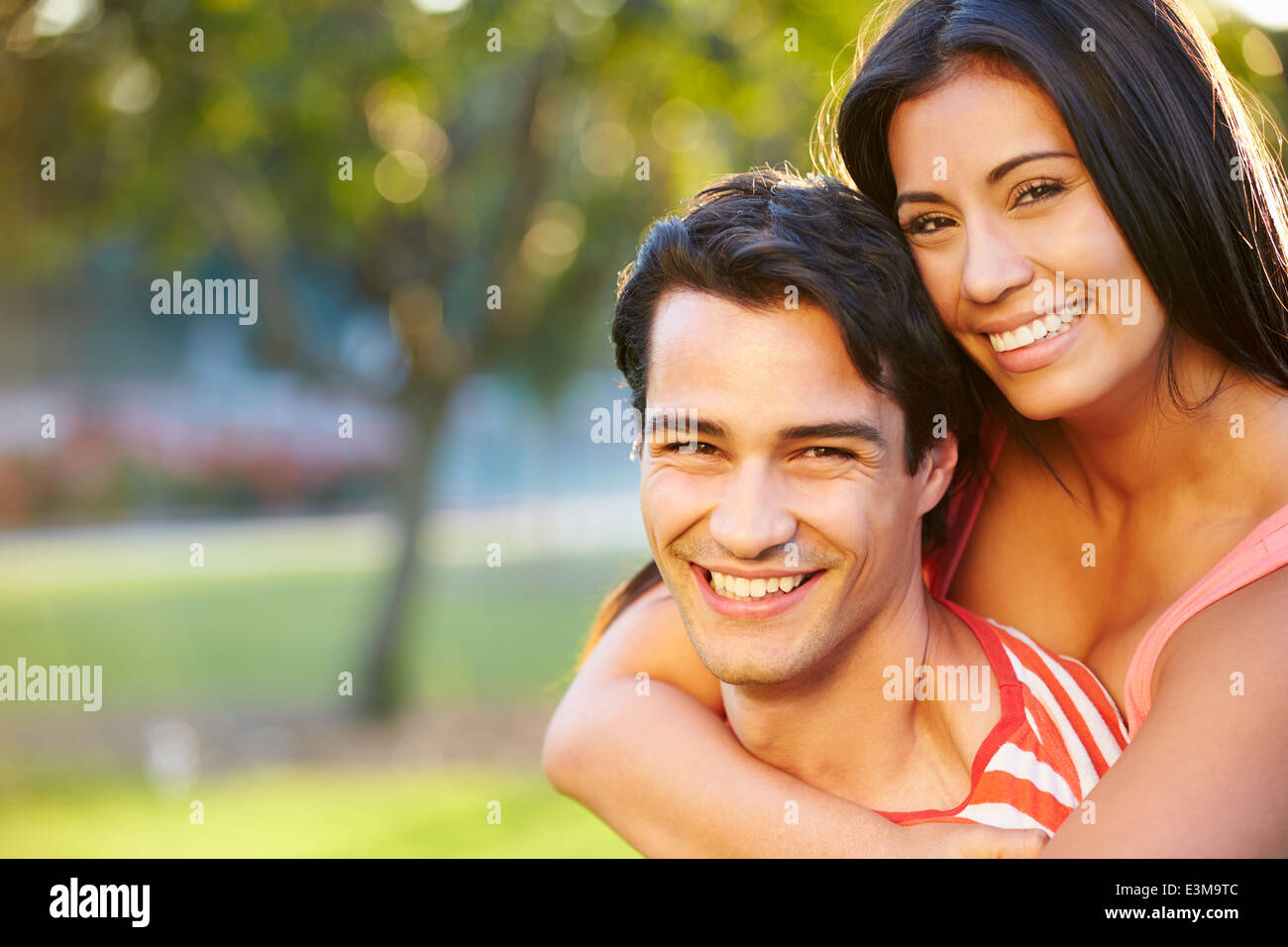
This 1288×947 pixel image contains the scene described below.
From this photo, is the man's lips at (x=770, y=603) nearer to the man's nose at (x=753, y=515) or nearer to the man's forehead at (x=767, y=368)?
the man's nose at (x=753, y=515)

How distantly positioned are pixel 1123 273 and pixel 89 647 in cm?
1640

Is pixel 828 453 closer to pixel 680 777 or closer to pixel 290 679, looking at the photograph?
pixel 680 777

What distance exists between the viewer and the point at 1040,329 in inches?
106

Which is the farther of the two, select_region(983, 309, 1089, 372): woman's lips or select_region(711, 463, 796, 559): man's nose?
select_region(983, 309, 1089, 372): woman's lips

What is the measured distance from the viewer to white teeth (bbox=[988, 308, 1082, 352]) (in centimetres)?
269

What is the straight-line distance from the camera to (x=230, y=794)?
10094mm

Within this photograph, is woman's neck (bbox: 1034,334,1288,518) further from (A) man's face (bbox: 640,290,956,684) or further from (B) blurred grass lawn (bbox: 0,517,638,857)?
(B) blurred grass lawn (bbox: 0,517,638,857)

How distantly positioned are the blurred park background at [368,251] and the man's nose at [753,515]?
1.70 meters

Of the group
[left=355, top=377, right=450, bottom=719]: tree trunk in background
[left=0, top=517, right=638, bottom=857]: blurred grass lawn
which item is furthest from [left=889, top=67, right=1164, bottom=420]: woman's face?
[left=355, top=377, right=450, bottom=719]: tree trunk in background

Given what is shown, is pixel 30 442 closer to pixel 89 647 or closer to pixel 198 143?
pixel 89 647

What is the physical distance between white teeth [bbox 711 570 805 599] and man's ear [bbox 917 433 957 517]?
0.40 meters

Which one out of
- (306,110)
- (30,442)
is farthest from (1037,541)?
(30,442)

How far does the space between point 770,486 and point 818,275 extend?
1.47 feet

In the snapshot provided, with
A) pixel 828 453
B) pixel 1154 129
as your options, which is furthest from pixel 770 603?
pixel 1154 129
